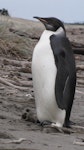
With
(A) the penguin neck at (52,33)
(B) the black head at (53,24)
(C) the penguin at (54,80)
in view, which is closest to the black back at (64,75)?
(C) the penguin at (54,80)

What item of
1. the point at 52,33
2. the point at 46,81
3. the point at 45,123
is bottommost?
the point at 45,123

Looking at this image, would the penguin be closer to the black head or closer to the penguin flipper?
the penguin flipper

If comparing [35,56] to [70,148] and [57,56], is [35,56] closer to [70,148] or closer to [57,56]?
[57,56]

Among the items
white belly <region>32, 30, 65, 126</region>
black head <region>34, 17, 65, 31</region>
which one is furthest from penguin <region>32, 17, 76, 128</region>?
black head <region>34, 17, 65, 31</region>

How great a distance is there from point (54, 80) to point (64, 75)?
3.9 inches

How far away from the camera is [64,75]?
16.5ft

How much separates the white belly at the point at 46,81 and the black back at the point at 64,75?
0.05 meters

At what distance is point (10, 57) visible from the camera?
934 centimetres

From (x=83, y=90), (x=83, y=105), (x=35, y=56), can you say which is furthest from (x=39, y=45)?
(x=83, y=90)

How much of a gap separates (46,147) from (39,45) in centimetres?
159

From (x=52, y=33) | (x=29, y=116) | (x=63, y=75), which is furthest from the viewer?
(x=52, y=33)

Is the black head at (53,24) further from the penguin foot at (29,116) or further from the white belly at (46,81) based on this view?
the penguin foot at (29,116)

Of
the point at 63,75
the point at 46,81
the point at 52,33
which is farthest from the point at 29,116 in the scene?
the point at 52,33

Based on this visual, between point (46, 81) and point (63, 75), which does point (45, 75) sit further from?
point (63, 75)
